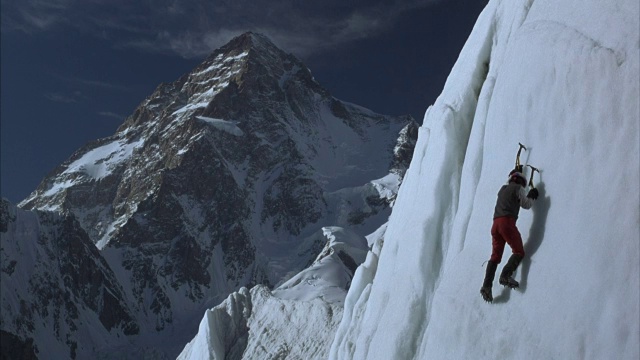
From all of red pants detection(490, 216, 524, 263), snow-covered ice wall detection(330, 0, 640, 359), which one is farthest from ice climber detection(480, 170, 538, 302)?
snow-covered ice wall detection(330, 0, 640, 359)

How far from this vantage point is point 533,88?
32.9ft

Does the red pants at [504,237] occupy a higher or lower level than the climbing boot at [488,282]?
higher

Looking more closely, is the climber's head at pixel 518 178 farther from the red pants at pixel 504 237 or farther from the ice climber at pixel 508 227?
the red pants at pixel 504 237

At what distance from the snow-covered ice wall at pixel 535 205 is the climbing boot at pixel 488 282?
0.14m

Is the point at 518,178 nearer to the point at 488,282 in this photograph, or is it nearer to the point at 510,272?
the point at 510,272

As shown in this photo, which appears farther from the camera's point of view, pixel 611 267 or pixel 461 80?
pixel 461 80

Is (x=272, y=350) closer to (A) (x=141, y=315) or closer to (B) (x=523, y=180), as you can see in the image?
(B) (x=523, y=180)

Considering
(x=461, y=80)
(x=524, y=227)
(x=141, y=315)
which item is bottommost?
(x=524, y=227)

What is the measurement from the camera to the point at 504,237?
9.28 meters

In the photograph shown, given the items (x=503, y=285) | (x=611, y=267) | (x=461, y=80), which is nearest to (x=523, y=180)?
(x=503, y=285)

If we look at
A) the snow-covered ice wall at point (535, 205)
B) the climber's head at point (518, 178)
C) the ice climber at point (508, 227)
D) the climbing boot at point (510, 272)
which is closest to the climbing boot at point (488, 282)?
the ice climber at point (508, 227)

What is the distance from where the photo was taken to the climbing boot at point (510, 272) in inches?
353

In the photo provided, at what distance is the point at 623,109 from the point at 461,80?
5632 mm

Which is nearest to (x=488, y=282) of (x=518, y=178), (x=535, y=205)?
(x=535, y=205)
